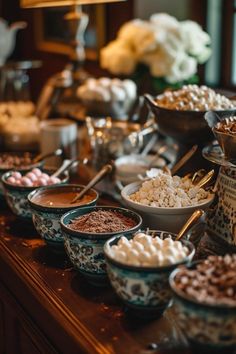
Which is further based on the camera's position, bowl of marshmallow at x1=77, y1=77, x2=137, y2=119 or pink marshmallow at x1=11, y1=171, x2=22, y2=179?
bowl of marshmallow at x1=77, y1=77, x2=137, y2=119

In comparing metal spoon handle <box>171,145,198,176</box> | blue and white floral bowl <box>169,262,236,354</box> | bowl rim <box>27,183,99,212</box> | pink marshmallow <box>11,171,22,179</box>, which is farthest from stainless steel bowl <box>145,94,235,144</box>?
blue and white floral bowl <box>169,262,236,354</box>

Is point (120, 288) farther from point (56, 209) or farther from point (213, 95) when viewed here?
point (213, 95)

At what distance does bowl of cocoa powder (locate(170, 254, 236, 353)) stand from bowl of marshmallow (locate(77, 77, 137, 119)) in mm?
1188

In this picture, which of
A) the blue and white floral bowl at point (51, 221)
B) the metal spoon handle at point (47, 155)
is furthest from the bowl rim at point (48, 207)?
the metal spoon handle at point (47, 155)

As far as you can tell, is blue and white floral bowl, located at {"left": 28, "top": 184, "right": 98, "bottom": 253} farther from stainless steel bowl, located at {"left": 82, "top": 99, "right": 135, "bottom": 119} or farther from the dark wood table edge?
stainless steel bowl, located at {"left": 82, "top": 99, "right": 135, "bottom": 119}

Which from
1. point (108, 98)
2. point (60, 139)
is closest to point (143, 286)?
point (60, 139)

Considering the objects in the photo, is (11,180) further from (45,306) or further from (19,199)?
(45,306)

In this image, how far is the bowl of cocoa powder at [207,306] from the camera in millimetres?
848

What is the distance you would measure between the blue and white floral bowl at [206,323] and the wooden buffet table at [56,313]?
6cm

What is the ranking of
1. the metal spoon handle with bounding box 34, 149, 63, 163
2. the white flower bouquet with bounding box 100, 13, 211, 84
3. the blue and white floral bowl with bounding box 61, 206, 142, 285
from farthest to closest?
1. the white flower bouquet with bounding box 100, 13, 211, 84
2. the metal spoon handle with bounding box 34, 149, 63, 163
3. the blue and white floral bowl with bounding box 61, 206, 142, 285

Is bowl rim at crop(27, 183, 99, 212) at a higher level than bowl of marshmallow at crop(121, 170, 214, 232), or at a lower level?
lower

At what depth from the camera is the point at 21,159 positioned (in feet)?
5.78

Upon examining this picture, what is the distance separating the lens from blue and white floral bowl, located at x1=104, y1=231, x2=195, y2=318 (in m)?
0.96

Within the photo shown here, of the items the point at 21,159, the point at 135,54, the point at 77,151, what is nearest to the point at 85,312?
the point at 21,159
